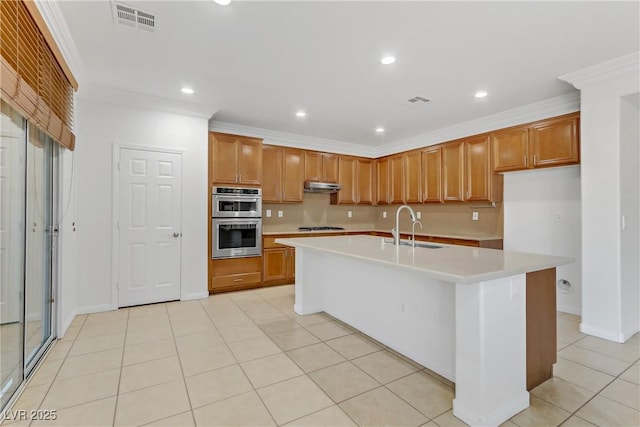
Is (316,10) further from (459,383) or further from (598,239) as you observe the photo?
(598,239)

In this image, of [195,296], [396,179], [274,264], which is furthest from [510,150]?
[195,296]

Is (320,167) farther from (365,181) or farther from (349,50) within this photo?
(349,50)

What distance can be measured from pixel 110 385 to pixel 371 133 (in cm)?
480

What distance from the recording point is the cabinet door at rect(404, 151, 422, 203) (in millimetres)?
5449

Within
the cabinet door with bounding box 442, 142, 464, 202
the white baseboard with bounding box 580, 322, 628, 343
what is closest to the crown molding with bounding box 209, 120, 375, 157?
the cabinet door with bounding box 442, 142, 464, 202

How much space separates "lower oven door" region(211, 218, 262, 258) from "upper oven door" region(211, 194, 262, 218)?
7cm

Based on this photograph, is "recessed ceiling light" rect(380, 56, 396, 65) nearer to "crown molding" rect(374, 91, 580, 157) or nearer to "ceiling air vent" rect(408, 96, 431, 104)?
"ceiling air vent" rect(408, 96, 431, 104)

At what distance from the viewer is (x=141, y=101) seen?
12.5 ft

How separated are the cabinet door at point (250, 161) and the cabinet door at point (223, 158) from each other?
79 millimetres

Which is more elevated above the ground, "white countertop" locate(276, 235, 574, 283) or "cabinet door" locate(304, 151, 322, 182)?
"cabinet door" locate(304, 151, 322, 182)

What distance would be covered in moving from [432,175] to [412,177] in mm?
420

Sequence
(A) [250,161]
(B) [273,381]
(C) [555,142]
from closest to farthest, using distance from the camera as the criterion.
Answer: (B) [273,381]
(C) [555,142]
(A) [250,161]

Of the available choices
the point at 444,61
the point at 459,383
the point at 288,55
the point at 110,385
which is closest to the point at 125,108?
the point at 288,55

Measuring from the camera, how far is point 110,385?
2.15m
